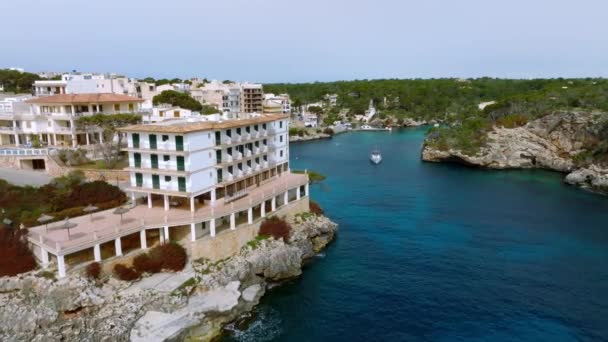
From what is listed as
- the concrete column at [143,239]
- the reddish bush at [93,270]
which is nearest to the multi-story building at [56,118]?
the concrete column at [143,239]

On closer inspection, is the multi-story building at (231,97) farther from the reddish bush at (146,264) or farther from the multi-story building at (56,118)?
the reddish bush at (146,264)

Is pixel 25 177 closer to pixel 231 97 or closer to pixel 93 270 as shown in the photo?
pixel 93 270

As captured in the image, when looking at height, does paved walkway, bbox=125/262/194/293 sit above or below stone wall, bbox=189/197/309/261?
below

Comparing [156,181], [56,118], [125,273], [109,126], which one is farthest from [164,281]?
[56,118]

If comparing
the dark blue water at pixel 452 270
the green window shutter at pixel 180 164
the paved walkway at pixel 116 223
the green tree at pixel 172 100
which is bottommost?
the dark blue water at pixel 452 270

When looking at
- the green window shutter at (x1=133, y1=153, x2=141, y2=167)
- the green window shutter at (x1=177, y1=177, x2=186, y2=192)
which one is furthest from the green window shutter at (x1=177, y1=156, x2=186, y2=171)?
the green window shutter at (x1=133, y1=153, x2=141, y2=167)

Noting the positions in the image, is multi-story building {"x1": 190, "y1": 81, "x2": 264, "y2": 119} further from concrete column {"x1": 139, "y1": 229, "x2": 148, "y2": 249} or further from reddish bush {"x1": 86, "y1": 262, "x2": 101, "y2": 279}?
reddish bush {"x1": 86, "y1": 262, "x2": 101, "y2": 279}

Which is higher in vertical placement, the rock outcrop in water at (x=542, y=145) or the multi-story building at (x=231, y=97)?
the multi-story building at (x=231, y=97)
